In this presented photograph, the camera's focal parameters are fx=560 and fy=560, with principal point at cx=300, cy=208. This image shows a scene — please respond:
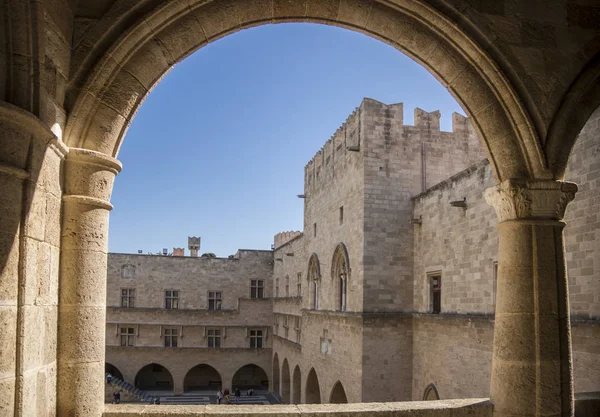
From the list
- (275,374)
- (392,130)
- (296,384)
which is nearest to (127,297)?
(275,374)

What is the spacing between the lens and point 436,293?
13.9 m

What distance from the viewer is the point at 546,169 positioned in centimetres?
419

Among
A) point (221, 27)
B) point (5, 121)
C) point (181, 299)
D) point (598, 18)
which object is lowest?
point (181, 299)

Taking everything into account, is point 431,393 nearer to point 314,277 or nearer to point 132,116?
point 314,277

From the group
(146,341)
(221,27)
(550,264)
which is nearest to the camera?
(221,27)

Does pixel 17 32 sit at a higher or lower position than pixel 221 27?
lower

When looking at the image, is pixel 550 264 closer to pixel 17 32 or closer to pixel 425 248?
pixel 17 32

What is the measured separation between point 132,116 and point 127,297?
27.9m

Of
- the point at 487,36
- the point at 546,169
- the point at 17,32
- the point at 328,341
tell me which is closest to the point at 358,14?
the point at 487,36

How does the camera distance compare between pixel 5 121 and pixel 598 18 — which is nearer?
pixel 5 121

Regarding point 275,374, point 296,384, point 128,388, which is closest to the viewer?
point 296,384

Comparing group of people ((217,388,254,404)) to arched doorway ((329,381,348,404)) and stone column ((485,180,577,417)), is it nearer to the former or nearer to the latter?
arched doorway ((329,381,348,404))

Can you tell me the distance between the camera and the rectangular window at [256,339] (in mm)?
29984

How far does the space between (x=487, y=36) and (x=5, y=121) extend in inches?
126
